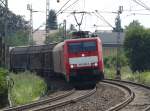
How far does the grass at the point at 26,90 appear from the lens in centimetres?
2535

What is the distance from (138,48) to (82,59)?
1411 inches

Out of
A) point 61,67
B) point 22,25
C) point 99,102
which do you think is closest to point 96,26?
point 22,25

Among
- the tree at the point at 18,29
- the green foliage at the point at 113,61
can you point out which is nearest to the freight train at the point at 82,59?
the green foliage at the point at 113,61

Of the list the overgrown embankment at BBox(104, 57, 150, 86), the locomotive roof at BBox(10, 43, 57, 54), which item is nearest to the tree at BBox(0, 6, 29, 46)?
the overgrown embankment at BBox(104, 57, 150, 86)

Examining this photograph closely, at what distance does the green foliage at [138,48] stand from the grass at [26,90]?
30.2 meters

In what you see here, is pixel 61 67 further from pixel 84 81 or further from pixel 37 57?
pixel 37 57

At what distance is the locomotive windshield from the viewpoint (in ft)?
97.4

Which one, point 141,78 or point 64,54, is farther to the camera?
point 141,78

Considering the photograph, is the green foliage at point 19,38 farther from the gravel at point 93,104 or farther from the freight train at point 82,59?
the gravel at point 93,104

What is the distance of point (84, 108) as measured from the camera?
1930 cm

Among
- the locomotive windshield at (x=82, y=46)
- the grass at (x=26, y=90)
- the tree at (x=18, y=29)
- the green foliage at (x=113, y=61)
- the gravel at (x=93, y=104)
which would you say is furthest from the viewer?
the tree at (x=18, y=29)

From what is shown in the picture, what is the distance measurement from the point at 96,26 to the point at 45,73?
3713cm

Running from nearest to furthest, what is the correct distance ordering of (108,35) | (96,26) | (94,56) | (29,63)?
(94,56) → (29,63) → (96,26) → (108,35)

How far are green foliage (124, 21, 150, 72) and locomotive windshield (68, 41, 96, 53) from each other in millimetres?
32475
